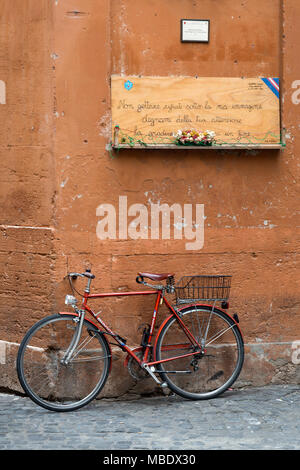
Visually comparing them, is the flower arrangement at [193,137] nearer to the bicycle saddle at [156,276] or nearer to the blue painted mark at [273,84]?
the blue painted mark at [273,84]

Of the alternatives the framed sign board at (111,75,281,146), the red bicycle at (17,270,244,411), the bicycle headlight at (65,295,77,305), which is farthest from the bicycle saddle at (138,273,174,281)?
the framed sign board at (111,75,281,146)

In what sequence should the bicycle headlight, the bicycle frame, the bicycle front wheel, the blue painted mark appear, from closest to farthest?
the bicycle headlight < the bicycle frame < the bicycle front wheel < the blue painted mark

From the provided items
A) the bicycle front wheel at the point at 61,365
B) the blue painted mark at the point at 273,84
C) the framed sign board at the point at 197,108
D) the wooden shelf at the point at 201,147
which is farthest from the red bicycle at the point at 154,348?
the blue painted mark at the point at 273,84

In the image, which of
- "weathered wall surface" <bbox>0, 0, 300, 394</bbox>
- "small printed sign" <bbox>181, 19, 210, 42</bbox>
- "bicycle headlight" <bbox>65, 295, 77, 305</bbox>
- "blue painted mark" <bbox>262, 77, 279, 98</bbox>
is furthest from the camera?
"blue painted mark" <bbox>262, 77, 279, 98</bbox>

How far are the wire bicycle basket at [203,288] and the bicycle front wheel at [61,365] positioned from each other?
894 mm

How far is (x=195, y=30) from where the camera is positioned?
5.80 m

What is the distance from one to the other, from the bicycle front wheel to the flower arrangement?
1.88m

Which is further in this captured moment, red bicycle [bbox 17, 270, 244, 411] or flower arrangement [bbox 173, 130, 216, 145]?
flower arrangement [bbox 173, 130, 216, 145]

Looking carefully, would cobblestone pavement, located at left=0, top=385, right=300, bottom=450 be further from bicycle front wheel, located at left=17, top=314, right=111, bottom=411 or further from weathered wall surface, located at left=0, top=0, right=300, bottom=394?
weathered wall surface, located at left=0, top=0, right=300, bottom=394

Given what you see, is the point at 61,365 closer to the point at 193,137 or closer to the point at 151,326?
the point at 151,326

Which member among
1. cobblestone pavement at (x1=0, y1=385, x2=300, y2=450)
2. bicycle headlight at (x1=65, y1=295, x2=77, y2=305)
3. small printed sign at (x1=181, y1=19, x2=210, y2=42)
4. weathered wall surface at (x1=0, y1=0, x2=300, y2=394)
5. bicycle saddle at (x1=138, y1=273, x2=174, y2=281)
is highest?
small printed sign at (x1=181, y1=19, x2=210, y2=42)

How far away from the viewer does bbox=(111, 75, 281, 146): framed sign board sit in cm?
574
